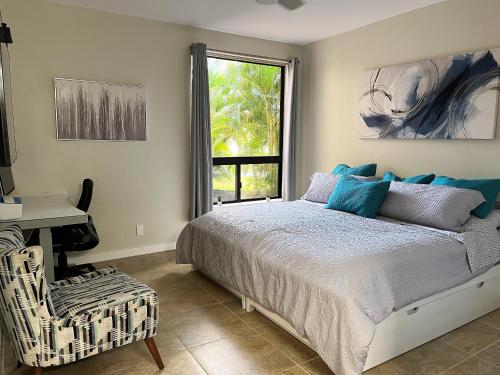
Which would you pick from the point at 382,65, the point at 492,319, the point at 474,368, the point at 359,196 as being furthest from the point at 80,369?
the point at 382,65

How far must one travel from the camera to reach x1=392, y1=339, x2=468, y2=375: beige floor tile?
216cm

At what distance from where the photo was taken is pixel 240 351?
234 cm

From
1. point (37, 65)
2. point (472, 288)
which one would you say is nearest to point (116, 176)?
point (37, 65)

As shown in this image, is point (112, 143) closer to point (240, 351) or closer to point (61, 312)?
point (61, 312)

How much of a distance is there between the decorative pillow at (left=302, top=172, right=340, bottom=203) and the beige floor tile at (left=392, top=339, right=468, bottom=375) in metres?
1.73

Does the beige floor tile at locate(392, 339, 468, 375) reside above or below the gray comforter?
below

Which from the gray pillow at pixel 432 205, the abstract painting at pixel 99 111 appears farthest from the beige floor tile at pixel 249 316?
the abstract painting at pixel 99 111

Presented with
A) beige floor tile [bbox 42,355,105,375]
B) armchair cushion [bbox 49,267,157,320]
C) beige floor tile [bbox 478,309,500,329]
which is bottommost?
beige floor tile [bbox 42,355,105,375]

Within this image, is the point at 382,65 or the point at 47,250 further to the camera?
the point at 382,65

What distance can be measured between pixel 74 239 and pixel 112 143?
1101 mm

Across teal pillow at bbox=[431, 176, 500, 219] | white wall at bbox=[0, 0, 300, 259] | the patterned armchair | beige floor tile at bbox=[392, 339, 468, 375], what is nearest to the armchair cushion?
the patterned armchair

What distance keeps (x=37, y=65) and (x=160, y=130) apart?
4.21 ft

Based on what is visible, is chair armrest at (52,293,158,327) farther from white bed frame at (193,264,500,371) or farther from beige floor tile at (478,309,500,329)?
beige floor tile at (478,309,500,329)

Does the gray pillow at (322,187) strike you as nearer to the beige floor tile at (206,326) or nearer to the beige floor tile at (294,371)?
the beige floor tile at (206,326)
